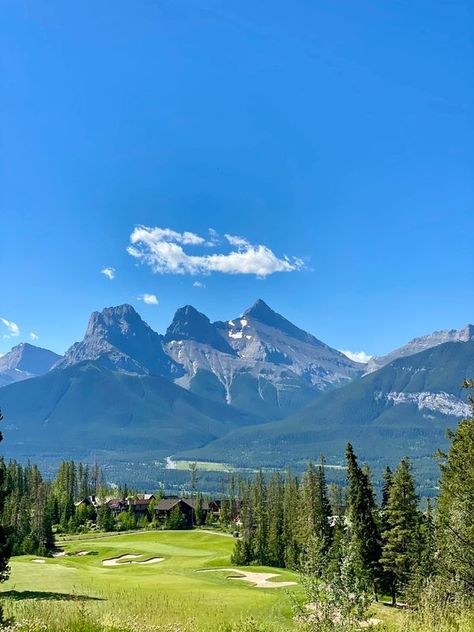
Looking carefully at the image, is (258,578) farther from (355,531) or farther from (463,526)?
(463,526)

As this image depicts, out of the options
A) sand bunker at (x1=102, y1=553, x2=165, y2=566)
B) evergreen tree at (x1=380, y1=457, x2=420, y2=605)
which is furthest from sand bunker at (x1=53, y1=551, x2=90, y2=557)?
evergreen tree at (x1=380, y1=457, x2=420, y2=605)

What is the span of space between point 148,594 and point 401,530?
23.4 meters

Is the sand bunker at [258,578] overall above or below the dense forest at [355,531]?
below

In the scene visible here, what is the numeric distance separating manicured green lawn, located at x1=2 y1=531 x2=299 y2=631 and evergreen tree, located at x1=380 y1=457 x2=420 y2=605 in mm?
9073

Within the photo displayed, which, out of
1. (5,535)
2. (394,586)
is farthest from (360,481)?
(5,535)

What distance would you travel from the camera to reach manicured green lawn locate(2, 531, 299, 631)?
2153 cm

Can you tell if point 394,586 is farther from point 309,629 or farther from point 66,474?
point 66,474

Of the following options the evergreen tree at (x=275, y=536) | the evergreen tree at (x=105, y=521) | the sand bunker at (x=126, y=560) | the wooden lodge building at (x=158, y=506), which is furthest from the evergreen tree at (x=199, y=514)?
the sand bunker at (x=126, y=560)

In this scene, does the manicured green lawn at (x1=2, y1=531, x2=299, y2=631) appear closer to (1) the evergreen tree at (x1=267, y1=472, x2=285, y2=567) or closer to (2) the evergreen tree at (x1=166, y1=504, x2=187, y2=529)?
(1) the evergreen tree at (x1=267, y1=472, x2=285, y2=567)

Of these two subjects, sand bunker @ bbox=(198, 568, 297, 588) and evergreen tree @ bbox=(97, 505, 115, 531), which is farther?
evergreen tree @ bbox=(97, 505, 115, 531)

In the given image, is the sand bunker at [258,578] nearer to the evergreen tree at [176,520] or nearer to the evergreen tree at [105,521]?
the evergreen tree at [105,521]

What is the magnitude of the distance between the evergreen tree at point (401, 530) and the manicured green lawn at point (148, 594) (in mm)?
9073

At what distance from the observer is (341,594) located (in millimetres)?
14305

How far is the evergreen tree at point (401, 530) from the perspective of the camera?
48.8 m
